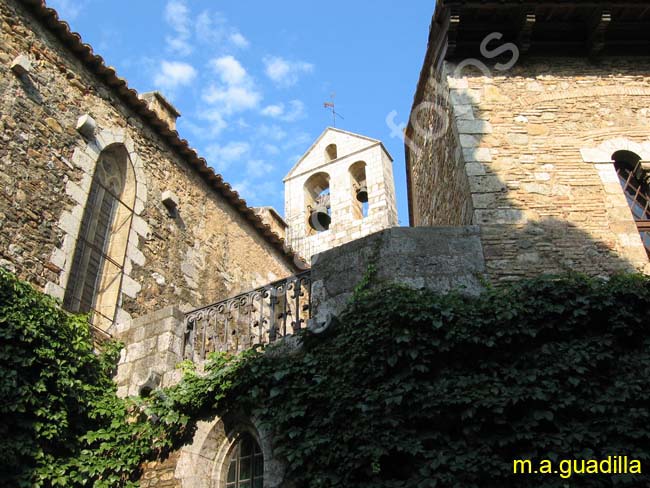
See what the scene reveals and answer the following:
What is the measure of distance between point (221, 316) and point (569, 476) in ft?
18.4

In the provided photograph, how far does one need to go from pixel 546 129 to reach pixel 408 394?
3.62 metres

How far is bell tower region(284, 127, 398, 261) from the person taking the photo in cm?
1816

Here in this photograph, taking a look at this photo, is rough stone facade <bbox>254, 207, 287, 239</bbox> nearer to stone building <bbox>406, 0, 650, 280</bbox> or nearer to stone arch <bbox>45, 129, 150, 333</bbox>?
stone arch <bbox>45, 129, 150, 333</bbox>

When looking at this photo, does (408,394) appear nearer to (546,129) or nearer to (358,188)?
(546,129)

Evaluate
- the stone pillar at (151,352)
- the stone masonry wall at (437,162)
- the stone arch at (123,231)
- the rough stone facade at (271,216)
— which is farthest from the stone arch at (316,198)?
the stone pillar at (151,352)

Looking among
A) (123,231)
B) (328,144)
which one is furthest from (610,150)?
(328,144)

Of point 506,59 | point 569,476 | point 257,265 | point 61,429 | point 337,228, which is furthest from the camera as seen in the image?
point 337,228

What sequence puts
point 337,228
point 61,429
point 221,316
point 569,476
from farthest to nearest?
point 337,228
point 221,316
point 61,429
point 569,476

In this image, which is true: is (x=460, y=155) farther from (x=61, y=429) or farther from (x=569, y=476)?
(x=61, y=429)

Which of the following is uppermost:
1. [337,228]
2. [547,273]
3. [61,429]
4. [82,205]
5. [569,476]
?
[337,228]

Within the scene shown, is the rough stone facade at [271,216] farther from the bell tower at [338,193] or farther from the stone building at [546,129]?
the stone building at [546,129]

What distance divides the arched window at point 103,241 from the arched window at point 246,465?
95.7 inches

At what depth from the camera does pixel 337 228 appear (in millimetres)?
18312

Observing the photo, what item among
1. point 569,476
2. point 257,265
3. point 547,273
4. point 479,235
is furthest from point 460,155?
point 257,265
